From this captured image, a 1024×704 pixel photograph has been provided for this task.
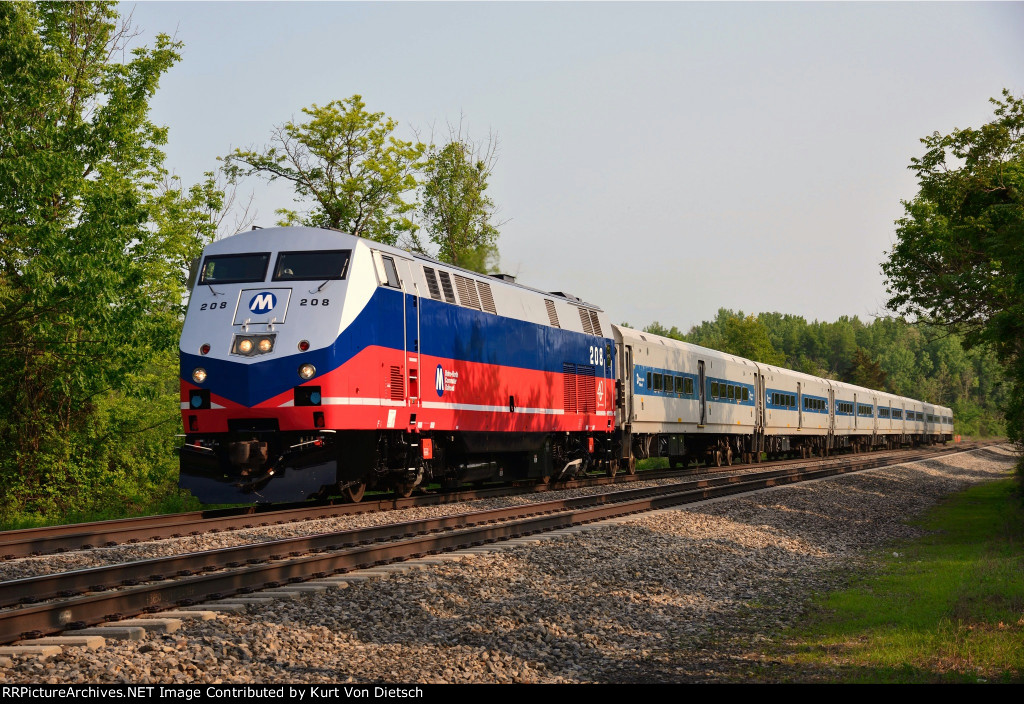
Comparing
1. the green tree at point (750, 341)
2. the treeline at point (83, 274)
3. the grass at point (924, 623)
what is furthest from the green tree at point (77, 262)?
the green tree at point (750, 341)

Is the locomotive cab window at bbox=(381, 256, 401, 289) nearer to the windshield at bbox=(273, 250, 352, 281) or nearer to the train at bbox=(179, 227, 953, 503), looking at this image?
the train at bbox=(179, 227, 953, 503)

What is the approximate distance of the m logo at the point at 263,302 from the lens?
A: 14.8 m

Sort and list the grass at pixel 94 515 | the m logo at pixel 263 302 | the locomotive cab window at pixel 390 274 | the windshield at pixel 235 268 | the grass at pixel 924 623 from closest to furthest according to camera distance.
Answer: the grass at pixel 924 623
the m logo at pixel 263 302
the windshield at pixel 235 268
the locomotive cab window at pixel 390 274
the grass at pixel 94 515

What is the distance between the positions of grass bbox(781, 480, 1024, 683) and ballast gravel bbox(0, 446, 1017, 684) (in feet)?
1.52

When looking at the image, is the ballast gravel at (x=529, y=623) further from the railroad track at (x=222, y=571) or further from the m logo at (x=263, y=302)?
the m logo at (x=263, y=302)

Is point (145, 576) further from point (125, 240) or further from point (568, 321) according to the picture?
point (568, 321)

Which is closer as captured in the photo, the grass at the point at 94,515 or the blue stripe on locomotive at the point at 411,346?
the blue stripe on locomotive at the point at 411,346

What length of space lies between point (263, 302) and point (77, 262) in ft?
15.5

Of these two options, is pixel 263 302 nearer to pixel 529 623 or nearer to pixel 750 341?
pixel 529 623

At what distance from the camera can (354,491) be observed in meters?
17.1

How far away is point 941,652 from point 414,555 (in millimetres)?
5916

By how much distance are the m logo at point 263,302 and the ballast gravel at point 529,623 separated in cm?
563

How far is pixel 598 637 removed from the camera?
26.9ft
